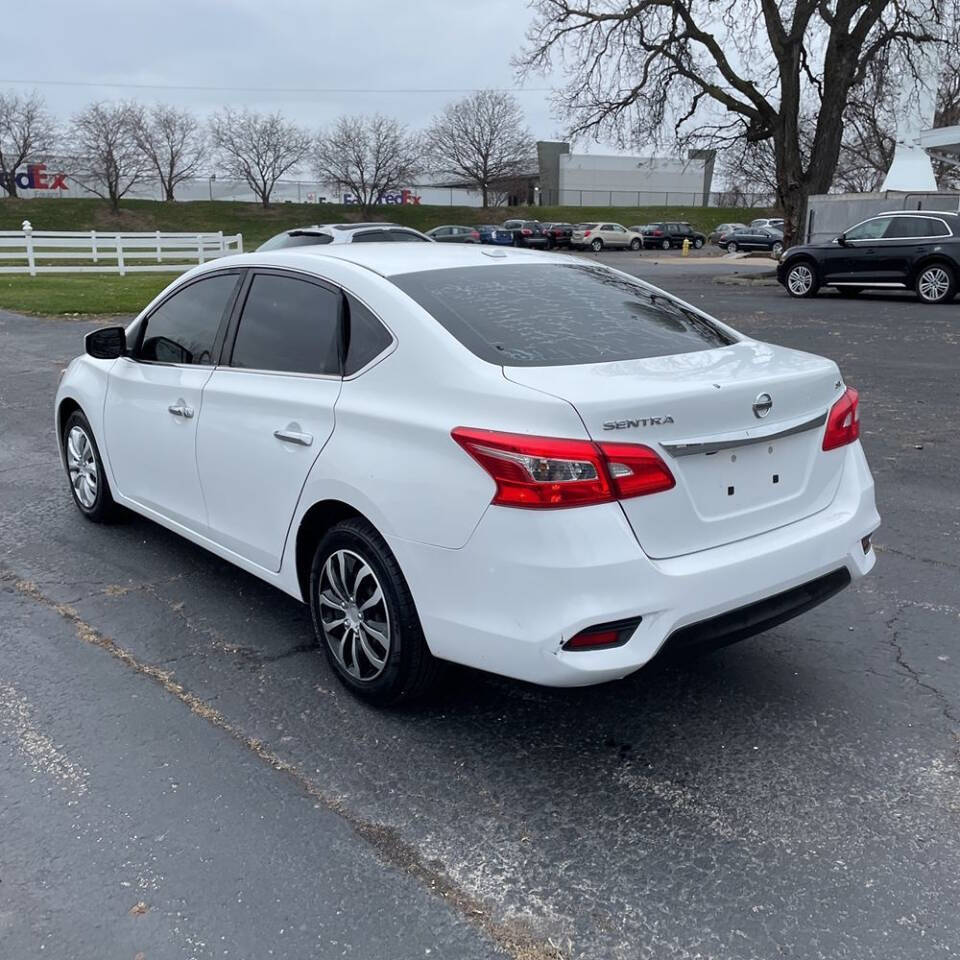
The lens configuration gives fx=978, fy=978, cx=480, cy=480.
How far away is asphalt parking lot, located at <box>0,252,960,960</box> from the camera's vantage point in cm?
250

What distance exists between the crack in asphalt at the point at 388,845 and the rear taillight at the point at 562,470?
1.04m

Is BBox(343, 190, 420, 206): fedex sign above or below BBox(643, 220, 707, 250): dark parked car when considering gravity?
above

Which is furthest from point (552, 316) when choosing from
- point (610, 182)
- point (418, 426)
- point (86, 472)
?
point (610, 182)

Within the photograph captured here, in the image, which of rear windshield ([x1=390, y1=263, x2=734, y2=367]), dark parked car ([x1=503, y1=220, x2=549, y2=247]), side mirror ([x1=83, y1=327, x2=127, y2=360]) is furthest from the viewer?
dark parked car ([x1=503, y1=220, x2=549, y2=247])

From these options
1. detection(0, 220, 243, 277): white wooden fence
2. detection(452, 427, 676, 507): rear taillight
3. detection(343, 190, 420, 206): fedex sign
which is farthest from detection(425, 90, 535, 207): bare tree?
detection(452, 427, 676, 507): rear taillight

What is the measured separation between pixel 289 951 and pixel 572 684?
1.06 metres

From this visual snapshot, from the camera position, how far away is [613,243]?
51.1m

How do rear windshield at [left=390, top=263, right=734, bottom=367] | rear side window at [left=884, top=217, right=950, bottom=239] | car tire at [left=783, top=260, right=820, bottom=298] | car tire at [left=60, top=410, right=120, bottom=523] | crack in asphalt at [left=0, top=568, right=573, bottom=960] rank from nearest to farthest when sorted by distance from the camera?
crack in asphalt at [left=0, top=568, right=573, bottom=960] < rear windshield at [left=390, top=263, right=734, bottom=367] < car tire at [left=60, top=410, right=120, bottom=523] < rear side window at [left=884, top=217, right=950, bottom=239] < car tire at [left=783, top=260, right=820, bottom=298]

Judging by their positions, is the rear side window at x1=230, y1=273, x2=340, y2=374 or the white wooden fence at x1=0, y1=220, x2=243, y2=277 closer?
the rear side window at x1=230, y1=273, x2=340, y2=374

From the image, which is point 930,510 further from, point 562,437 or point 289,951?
point 289,951

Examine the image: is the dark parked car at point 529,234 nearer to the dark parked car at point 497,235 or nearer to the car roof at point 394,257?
the dark parked car at point 497,235

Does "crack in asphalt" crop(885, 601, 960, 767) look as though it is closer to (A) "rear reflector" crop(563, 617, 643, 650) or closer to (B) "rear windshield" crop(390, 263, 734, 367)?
(A) "rear reflector" crop(563, 617, 643, 650)

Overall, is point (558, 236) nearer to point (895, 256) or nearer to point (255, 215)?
point (255, 215)

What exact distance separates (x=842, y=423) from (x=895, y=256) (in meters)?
16.4
